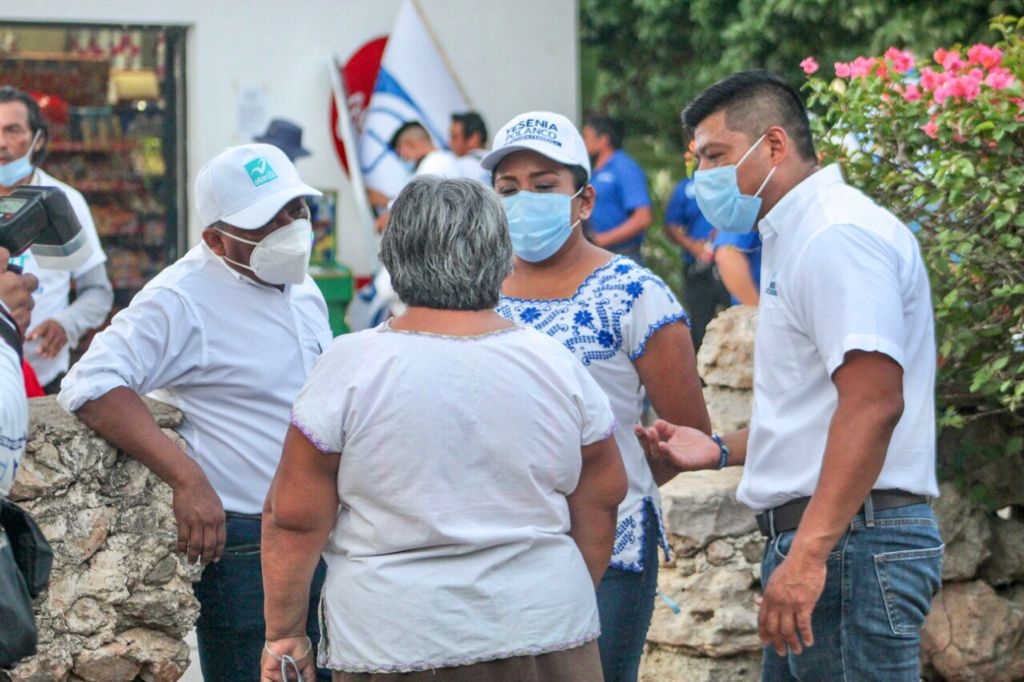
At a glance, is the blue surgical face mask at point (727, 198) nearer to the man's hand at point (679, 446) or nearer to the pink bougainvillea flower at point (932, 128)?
the man's hand at point (679, 446)

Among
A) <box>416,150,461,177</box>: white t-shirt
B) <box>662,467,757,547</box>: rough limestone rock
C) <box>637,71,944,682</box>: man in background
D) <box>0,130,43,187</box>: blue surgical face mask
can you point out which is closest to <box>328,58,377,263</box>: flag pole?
<box>416,150,461,177</box>: white t-shirt

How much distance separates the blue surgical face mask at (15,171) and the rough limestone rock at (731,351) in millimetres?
2827

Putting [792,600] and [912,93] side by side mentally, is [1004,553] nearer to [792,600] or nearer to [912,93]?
[912,93]

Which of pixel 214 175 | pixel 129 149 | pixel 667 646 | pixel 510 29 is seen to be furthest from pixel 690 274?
pixel 214 175

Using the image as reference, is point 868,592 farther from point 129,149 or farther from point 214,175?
point 129,149

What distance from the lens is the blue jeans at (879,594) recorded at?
9.82 ft

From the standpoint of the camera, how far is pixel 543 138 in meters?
3.64

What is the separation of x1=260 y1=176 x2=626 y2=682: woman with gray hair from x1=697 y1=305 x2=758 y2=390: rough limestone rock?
2.59 m

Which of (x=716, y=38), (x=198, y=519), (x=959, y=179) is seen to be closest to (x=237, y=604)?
(x=198, y=519)

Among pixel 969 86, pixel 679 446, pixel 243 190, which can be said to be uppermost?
pixel 969 86

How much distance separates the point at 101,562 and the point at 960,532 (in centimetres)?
307

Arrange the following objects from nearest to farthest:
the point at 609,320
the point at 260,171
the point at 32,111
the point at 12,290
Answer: the point at 12,290
the point at 609,320
the point at 260,171
the point at 32,111

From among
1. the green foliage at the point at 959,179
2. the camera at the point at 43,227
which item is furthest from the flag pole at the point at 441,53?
the camera at the point at 43,227

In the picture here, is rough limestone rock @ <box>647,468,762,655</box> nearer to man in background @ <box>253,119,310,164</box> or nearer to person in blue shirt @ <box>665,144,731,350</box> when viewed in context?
person in blue shirt @ <box>665,144,731,350</box>
